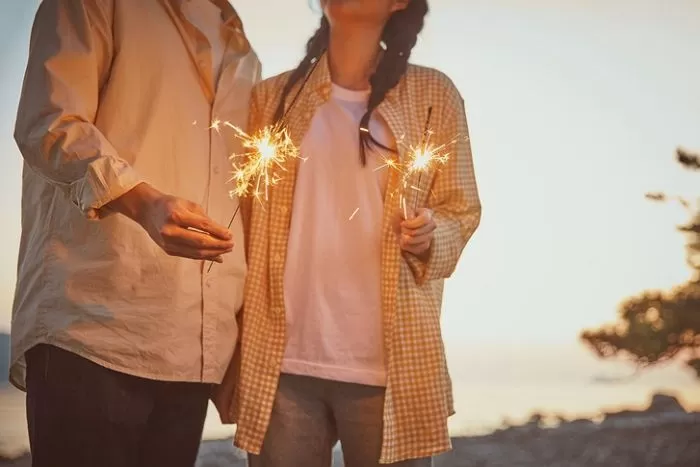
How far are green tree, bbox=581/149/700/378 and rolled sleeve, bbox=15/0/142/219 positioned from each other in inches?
40.8

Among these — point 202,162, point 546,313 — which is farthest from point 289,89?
point 546,313

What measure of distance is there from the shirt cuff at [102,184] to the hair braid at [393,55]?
0.37 metres

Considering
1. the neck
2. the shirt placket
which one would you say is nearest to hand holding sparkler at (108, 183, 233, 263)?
the shirt placket

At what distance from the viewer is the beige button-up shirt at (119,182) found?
2.93 feet

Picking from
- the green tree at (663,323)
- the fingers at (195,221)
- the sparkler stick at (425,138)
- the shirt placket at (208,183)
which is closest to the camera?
the fingers at (195,221)

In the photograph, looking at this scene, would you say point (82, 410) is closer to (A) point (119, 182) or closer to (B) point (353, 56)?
(A) point (119, 182)

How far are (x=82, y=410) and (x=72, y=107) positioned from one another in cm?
35

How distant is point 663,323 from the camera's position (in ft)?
5.16

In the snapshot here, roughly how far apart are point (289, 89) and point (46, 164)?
0.41m

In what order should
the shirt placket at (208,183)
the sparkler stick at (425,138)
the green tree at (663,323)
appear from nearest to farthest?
the shirt placket at (208,183) → the sparkler stick at (425,138) → the green tree at (663,323)

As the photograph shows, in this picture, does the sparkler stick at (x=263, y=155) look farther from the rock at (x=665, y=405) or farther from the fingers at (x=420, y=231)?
the rock at (x=665, y=405)

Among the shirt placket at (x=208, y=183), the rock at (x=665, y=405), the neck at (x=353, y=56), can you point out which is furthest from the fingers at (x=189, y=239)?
the rock at (x=665, y=405)

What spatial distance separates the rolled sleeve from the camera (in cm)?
86

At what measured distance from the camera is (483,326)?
4.93 feet
